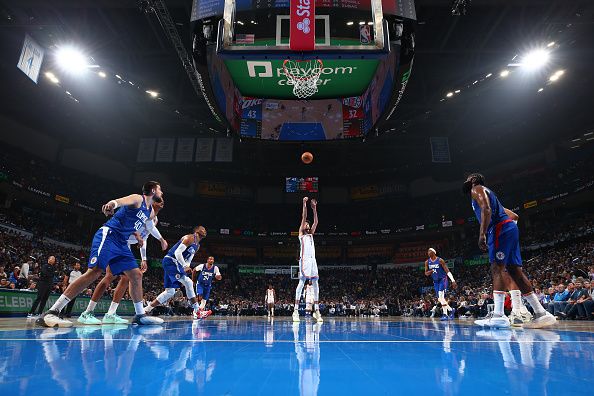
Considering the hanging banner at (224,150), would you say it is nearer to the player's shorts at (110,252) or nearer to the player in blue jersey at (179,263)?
the player in blue jersey at (179,263)

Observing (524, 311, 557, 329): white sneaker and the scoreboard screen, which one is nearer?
(524, 311, 557, 329): white sneaker

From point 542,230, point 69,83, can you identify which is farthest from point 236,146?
point 542,230

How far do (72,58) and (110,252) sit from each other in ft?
46.3

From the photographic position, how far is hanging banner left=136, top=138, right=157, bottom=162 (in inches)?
864

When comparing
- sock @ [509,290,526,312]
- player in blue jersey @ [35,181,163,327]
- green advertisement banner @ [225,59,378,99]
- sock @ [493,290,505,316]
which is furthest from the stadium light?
sock @ [509,290,526,312]

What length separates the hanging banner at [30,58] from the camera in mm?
12836

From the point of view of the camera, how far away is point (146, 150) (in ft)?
72.8

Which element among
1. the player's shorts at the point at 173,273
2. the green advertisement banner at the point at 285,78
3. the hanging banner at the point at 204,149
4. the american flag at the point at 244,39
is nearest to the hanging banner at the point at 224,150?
the hanging banner at the point at 204,149

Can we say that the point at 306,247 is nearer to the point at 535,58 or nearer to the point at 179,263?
the point at 179,263

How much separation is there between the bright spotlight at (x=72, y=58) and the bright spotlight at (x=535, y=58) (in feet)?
62.5

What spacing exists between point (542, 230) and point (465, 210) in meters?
6.32

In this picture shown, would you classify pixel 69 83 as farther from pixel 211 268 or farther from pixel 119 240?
pixel 119 240

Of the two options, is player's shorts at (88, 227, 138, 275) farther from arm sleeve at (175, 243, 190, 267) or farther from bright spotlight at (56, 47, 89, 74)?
bright spotlight at (56, 47, 89, 74)

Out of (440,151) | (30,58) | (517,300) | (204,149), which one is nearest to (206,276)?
(517,300)
